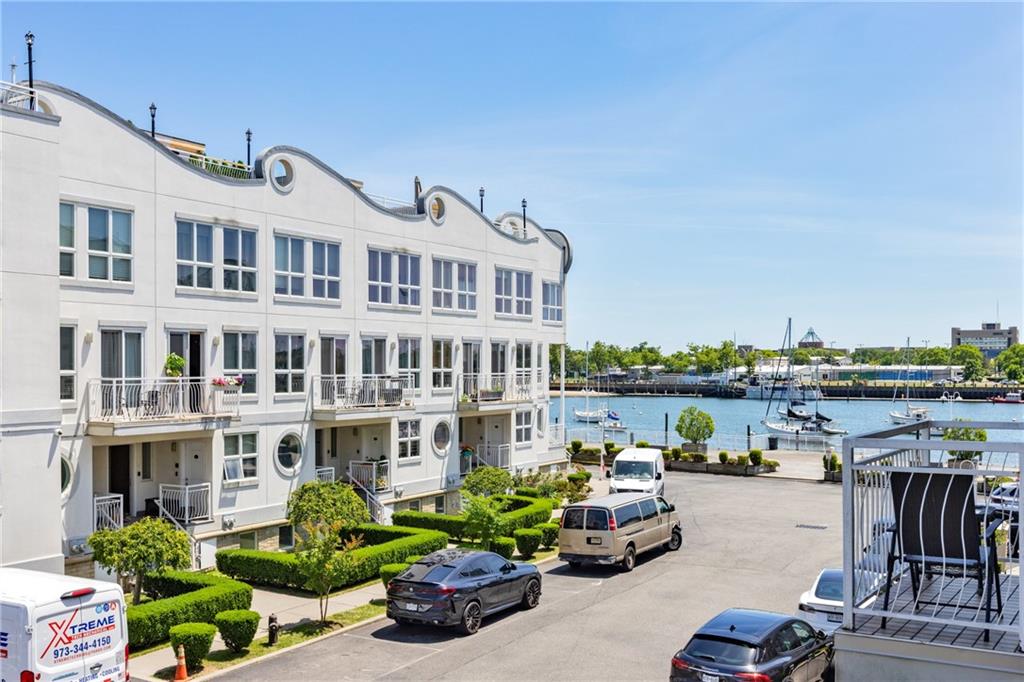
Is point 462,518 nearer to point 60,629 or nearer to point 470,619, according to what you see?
point 470,619

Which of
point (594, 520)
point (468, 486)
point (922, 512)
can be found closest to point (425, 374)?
point (468, 486)

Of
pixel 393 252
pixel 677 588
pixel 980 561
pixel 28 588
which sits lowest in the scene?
pixel 677 588

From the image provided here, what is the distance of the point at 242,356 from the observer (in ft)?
84.8

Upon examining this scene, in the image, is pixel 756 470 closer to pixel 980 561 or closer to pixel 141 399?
pixel 141 399

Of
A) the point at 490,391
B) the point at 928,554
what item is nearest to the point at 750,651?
the point at 928,554

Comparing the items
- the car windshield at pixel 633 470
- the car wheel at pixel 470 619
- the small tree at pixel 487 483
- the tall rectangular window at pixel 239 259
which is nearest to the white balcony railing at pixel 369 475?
the small tree at pixel 487 483

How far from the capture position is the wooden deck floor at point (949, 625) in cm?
756

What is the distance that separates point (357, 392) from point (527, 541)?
765 cm

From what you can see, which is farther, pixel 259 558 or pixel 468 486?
pixel 468 486

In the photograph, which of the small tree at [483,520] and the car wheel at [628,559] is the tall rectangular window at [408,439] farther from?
the car wheel at [628,559]

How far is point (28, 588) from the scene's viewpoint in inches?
500

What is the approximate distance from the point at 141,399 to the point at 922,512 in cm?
1968

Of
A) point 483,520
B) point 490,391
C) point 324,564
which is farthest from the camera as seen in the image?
point 490,391

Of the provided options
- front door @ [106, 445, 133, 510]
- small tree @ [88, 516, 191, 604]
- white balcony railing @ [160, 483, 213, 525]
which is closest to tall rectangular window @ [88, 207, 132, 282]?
front door @ [106, 445, 133, 510]
